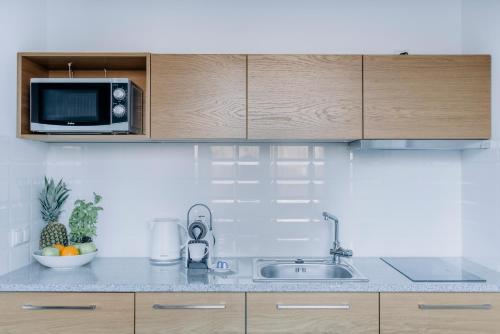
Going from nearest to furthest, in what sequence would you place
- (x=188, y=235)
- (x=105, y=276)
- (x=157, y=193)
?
(x=105, y=276)
(x=188, y=235)
(x=157, y=193)

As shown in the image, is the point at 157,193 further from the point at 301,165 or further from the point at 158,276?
the point at 301,165

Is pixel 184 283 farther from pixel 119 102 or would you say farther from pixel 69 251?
pixel 119 102

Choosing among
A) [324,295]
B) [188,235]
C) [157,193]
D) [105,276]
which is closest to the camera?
[324,295]

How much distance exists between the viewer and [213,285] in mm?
2029

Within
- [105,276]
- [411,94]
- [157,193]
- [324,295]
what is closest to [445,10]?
[411,94]

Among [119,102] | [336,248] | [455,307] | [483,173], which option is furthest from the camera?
[336,248]

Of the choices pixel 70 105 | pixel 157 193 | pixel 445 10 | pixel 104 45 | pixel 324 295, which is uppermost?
pixel 445 10

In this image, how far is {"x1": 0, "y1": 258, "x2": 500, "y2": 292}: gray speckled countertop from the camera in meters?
2.01

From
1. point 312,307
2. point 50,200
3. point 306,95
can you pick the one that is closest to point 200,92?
point 306,95

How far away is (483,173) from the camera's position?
238 centimetres

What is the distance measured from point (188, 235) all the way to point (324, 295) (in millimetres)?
807

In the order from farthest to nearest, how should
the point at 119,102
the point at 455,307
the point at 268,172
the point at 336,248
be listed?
1. the point at 268,172
2. the point at 336,248
3. the point at 119,102
4. the point at 455,307

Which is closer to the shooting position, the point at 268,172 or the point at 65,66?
the point at 65,66

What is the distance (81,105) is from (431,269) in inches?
78.4
